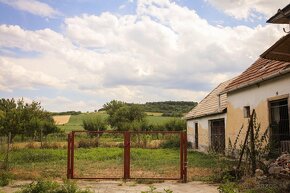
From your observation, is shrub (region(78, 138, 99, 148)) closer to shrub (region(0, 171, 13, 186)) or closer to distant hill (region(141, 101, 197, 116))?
shrub (region(0, 171, 13, 186))

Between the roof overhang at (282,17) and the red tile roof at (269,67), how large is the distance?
584 mm

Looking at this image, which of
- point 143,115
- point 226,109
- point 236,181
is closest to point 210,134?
point 226,109

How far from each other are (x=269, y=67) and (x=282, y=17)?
29.4 feet

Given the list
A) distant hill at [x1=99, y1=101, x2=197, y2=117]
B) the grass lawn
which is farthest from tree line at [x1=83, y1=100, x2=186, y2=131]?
the grass lawn

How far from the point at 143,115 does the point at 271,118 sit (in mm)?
50062

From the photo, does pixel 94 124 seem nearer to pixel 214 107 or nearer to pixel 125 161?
pixel 214 107

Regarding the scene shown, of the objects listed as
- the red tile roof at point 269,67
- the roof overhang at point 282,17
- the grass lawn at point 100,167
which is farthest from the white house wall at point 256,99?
the roof overhang at point 282,17

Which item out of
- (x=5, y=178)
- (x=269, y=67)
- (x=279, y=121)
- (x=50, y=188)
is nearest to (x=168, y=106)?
(x=269, y=67)

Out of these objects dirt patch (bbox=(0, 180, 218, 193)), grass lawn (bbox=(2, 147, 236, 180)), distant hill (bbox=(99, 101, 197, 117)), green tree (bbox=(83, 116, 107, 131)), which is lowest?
dirt patch (bbox=(0, 180, 218, 193))

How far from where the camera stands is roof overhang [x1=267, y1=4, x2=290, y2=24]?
6207mm

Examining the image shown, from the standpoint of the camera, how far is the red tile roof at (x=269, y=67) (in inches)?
249

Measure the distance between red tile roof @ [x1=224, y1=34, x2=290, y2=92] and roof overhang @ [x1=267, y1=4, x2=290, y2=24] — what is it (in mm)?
584

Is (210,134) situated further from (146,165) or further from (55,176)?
(55,176)

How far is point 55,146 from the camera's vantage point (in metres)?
26.2
